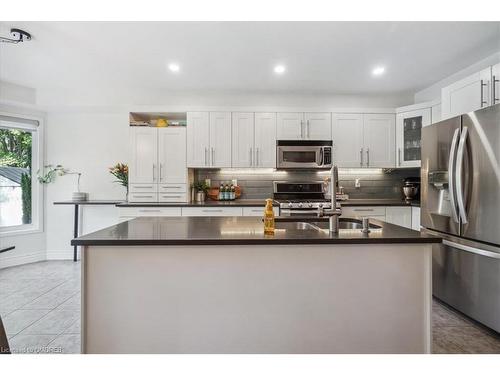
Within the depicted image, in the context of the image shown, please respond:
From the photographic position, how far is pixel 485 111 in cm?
227

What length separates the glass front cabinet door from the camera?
3961 millimetres

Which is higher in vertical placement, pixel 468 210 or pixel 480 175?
pixel 480 175

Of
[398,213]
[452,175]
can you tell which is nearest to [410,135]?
[398,213]

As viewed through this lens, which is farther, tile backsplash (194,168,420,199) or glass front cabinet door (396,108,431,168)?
tile backsplash (194,168,420,199)

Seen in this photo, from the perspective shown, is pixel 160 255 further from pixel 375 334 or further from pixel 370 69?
pixel 370 69

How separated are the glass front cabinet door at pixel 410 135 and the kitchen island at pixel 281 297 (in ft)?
9.29

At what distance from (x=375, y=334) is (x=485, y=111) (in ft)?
6.24

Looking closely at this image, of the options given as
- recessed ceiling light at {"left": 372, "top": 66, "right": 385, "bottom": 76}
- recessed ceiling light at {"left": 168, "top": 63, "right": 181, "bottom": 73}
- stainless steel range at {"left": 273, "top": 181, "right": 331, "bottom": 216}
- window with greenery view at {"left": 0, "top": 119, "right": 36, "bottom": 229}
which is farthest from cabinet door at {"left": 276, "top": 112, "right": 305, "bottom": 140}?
window with greenery view at {"left": 0, "top": 119, "right": 36, "bottom": 229}

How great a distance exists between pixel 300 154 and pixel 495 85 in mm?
2193

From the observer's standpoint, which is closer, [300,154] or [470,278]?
[470,278]

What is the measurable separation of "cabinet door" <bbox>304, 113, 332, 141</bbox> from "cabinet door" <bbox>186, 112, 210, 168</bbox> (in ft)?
4.69

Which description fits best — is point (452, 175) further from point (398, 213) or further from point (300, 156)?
point (300, 156)

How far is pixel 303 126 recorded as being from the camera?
4.20m

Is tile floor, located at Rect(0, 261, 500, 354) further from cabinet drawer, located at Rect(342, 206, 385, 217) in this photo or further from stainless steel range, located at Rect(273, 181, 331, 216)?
stainless steel range, located at Rect(273, 181, 331, 216)
